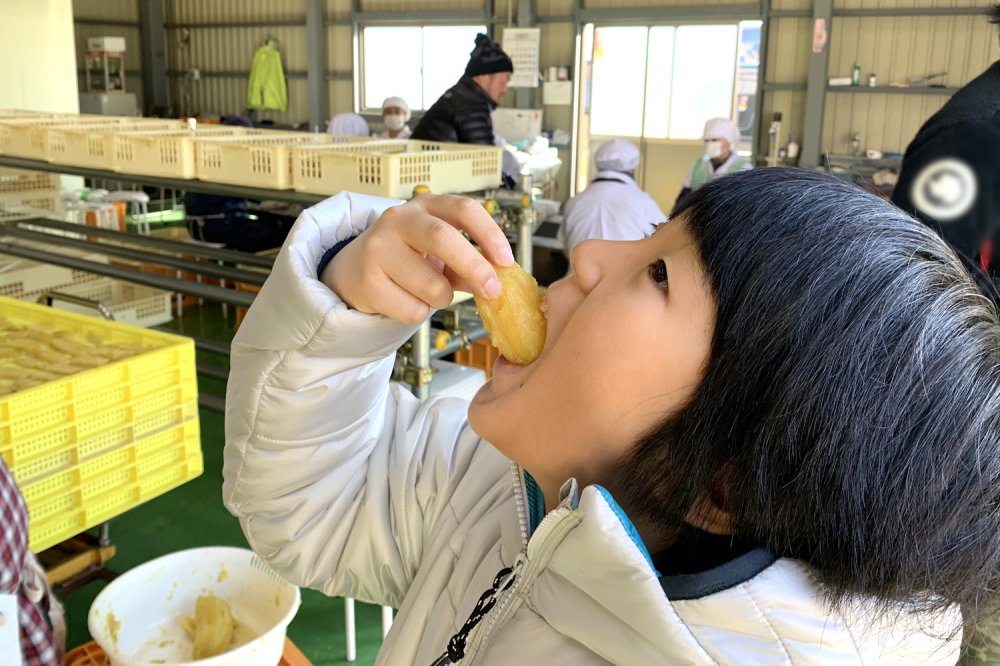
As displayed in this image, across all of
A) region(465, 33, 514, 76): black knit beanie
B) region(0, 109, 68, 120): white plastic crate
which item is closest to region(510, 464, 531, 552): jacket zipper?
region(0, 109, 68, 120): white plastic crate

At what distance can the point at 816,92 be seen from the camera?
900cm

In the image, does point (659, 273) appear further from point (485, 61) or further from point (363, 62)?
point (363, 62)

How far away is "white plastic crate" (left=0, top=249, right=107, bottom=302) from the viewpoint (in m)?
4.95

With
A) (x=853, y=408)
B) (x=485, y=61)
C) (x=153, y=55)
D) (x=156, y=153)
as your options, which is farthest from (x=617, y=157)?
(x=153, y=55)

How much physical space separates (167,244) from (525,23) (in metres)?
7.62

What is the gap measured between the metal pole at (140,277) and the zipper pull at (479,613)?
2.77 metres

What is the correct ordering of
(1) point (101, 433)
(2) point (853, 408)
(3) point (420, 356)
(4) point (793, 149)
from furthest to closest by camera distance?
(4) point (793, 149), (3) point (420, 356), (1) point (101, 433), (2) point (853, 408)

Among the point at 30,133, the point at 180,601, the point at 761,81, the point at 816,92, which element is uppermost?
the point at 761,81

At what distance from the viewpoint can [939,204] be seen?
1.53 metres

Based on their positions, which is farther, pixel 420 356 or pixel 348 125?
pixel 348 125

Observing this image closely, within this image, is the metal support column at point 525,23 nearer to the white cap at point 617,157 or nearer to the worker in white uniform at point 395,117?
the worker in white uniform at point 395,117

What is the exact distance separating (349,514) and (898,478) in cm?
76

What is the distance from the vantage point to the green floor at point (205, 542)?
8.98 ft

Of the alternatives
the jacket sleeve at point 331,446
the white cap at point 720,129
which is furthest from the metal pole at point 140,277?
the white cap at point 720,129
